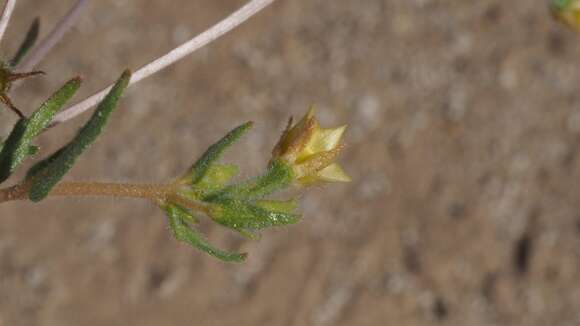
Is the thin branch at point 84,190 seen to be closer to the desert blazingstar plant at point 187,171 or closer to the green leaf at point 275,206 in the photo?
the desert blazingstar plant at point 187,171

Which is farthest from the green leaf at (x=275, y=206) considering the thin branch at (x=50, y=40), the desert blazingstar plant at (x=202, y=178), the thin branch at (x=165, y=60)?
the thin branch at (x=50, y=40)

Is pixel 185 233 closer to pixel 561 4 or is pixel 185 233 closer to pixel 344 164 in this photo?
pixel 561 4

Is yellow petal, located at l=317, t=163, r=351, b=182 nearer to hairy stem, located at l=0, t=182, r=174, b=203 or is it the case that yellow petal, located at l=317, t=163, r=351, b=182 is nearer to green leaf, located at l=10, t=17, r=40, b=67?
hairy stem, located at l=0, t=182, r=174, b=203

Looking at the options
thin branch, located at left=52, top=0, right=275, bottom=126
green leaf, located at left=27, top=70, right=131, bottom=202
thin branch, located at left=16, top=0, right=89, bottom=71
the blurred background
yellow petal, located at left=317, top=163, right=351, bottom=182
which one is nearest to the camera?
green leaf, located at left=27, top=70, right=131, bottom=202

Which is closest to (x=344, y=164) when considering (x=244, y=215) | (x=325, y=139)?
(x=325, y=139)

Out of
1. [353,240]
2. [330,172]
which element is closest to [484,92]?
[353,240]

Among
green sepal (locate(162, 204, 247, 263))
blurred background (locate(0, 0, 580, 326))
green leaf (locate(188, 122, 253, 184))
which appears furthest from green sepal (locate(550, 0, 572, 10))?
blurred background (locate(0, 0, 580, 326))

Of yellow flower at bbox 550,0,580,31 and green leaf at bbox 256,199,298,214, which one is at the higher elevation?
yellow flower at bbox 550,0,580,31
